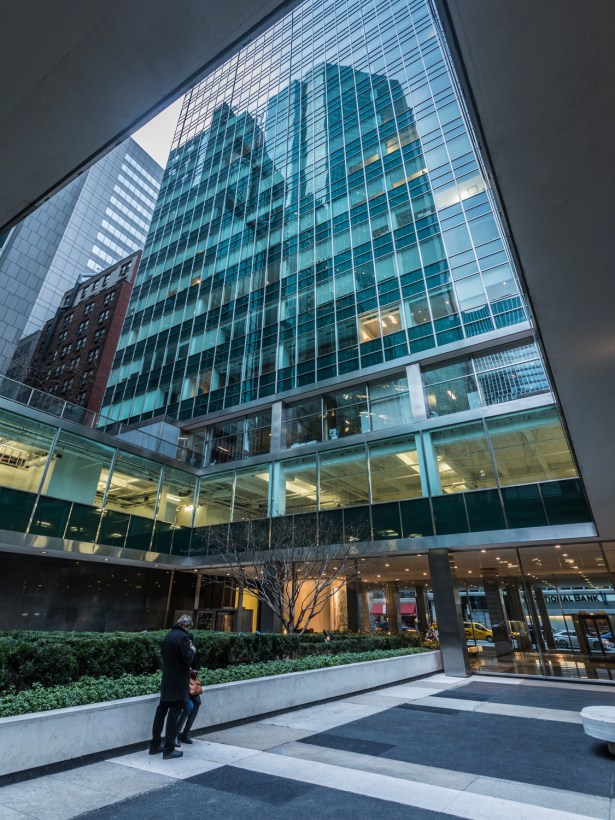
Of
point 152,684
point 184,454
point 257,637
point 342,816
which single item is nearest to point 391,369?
point 184,454

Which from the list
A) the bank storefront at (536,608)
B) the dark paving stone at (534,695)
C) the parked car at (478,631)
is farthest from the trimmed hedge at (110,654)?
the parked car at (478,631)

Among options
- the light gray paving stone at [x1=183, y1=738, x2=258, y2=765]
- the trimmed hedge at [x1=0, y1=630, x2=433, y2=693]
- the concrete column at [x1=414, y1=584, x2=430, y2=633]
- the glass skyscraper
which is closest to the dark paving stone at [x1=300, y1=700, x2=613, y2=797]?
the light gray paving stone at [x1=183, y1=738, x2=258, y2=765]

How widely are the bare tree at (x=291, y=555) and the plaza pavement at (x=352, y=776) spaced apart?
7.80 meters

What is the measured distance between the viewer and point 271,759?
252 inches

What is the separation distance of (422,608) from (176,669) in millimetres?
18155

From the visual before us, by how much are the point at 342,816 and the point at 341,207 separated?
32831 mm

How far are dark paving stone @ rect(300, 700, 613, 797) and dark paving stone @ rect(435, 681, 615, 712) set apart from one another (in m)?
2.55

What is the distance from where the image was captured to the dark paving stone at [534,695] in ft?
37.2

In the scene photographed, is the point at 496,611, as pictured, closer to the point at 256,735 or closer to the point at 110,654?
the point at 256,735

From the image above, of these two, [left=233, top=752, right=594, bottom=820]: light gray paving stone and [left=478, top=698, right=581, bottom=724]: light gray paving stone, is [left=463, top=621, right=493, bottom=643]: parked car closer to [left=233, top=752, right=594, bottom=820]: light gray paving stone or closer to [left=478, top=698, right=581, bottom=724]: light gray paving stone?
[left=478, top=698, right=581, bottom=724]: light gray paving stone

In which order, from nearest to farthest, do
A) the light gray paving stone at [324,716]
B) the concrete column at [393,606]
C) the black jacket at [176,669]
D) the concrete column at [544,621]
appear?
the black jacket at [176,669]
the light gray paving stone at [324,716]
the concrete column at [544,621]
the concrete column at [393,606]

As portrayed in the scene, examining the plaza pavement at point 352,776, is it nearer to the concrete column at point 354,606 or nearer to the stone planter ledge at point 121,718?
the stone planter ledge at point 121,718

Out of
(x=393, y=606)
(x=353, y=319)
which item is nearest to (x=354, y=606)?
(x=393, y=606)

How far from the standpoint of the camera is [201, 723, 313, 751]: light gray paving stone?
7.24 metres
